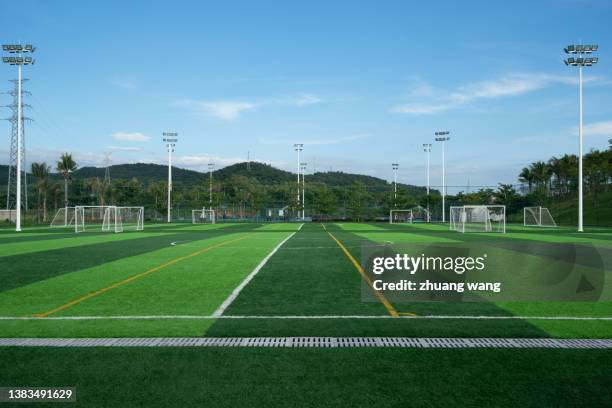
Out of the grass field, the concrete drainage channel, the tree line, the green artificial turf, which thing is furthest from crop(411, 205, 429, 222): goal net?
the green artificial turf

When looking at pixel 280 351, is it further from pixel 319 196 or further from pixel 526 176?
pixel 526 176

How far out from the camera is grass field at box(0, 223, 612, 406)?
14.9 ft

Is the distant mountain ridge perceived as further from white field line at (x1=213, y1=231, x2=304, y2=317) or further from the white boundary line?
the white boundary line

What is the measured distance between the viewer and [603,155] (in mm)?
72000

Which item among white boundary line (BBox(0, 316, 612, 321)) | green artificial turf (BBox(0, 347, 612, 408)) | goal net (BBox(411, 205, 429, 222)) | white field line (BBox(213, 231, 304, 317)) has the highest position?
goal net (BBox(411, 205, 429, 222))

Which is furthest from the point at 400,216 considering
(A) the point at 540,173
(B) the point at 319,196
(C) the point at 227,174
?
(C) the point at 227,174

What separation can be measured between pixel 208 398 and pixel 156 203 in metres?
82.4

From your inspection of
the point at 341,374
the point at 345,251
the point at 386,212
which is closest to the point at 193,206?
the point at 386,212

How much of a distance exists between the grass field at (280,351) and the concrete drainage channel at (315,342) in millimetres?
233

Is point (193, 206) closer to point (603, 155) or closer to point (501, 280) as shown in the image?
point (603, 155)

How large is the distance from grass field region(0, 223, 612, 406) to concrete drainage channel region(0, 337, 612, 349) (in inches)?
9.2

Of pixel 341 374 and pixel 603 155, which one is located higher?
pixel 603 155

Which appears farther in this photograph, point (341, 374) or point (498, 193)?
point (498, 193)

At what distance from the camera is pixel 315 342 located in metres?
6.26
